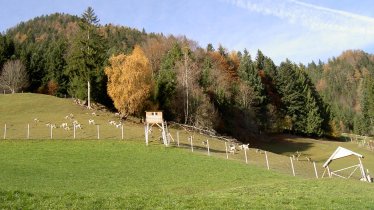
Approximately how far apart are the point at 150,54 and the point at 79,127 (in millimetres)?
53005

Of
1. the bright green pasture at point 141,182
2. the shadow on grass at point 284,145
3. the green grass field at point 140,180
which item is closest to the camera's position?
the bright green pasture at point 141,182

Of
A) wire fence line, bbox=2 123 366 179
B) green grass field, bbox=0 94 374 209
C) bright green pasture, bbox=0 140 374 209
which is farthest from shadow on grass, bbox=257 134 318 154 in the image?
bright green pasture, bbox=0 140 374 209

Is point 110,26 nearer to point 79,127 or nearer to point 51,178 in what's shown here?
point 79,127

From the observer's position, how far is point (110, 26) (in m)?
165

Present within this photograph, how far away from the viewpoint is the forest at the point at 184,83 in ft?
213

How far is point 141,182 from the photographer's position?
24.6 metres

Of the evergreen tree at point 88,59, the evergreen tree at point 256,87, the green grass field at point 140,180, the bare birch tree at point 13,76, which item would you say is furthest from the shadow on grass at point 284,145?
the bare birch tree at point 13,76

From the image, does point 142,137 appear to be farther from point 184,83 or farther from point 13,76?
point 13,76

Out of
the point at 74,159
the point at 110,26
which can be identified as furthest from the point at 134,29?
the point at 74,159

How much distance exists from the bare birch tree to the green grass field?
2671 cm

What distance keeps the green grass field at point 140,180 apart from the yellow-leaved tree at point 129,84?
237 inches

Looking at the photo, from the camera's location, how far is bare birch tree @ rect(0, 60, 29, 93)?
262ft

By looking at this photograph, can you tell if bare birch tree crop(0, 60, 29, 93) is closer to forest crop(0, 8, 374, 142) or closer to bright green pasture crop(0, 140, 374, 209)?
forest crop(0, 8, 374, 142)

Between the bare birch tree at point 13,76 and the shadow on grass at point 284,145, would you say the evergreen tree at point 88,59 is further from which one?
the shadow on grass at point 284,145
